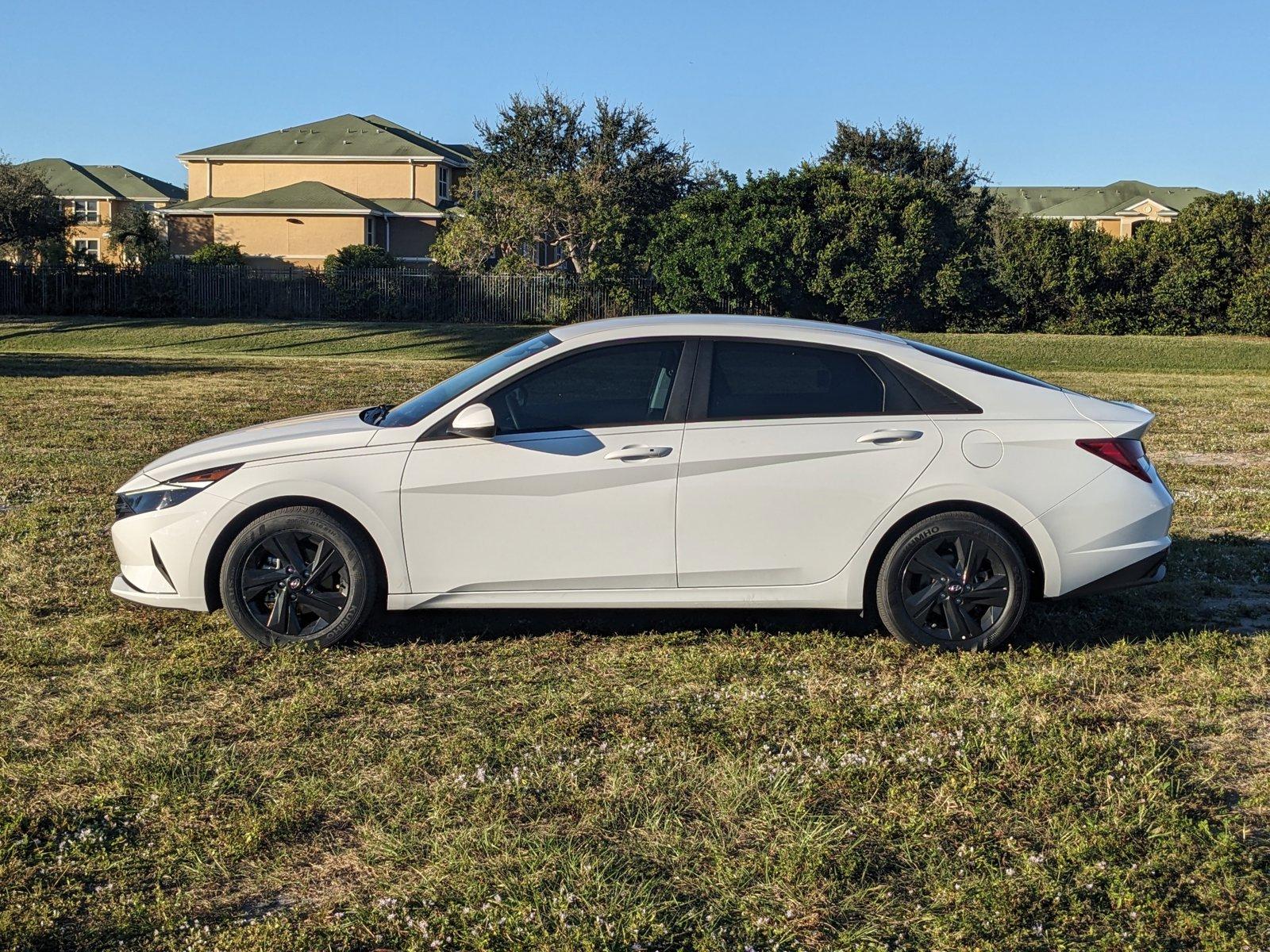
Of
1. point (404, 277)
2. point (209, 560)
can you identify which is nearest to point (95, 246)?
point (404, 277)

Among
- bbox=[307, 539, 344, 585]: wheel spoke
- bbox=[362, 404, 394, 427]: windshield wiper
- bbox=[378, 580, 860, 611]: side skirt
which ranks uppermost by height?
bbox=[362, 404, 394, 427]: windshield wiper

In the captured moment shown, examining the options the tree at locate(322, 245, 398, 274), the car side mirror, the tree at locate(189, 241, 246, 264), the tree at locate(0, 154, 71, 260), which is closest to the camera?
the car side mirror

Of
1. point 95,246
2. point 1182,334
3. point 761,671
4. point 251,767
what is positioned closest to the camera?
point 251,767

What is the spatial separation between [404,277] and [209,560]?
36.1 m

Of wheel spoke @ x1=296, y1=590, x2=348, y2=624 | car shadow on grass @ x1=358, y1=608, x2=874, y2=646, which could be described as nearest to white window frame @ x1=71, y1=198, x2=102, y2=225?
car shadow on grass @ x1=358, y1=608, x2=874, y2=646

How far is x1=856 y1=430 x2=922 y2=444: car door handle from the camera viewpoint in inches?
241

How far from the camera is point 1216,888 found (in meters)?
3.79

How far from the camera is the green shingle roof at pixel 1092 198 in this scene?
80.3 meters

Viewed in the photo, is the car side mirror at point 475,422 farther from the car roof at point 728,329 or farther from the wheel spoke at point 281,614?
the wheel spoke at point 281,614

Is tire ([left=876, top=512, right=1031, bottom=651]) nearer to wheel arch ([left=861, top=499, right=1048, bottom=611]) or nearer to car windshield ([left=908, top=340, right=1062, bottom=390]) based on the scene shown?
wheel arch ([left=861, top=499, right=1048, bottom=611])

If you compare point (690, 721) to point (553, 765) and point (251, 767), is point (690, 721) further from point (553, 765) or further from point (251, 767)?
point (251, 767)

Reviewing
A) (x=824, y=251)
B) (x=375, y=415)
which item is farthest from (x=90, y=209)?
(x=375, y=415)

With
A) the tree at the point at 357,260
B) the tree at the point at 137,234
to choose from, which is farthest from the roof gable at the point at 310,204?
the tree at the point at 357,260

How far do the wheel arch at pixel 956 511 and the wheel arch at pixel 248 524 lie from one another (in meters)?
2.29
